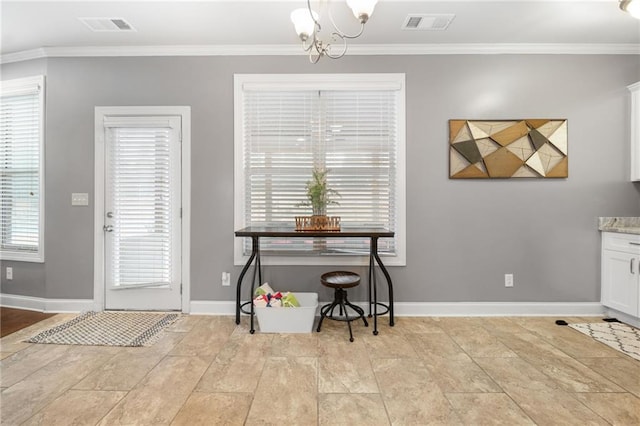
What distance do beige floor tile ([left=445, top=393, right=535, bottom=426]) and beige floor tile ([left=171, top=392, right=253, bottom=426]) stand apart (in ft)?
3.71

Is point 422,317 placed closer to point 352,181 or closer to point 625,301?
point 352,181

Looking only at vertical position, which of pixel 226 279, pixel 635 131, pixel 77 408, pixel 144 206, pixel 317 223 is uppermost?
pixel 635 131

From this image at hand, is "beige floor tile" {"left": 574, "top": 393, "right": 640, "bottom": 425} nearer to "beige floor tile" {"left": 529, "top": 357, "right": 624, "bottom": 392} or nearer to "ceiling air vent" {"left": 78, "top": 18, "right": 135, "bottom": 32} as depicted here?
"beige floor tile" {"left": 529, "top": 357, "right": 624, "bottom": 392}

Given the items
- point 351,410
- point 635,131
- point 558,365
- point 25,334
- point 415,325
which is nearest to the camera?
point 351,410

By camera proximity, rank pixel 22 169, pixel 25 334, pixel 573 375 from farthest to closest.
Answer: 1. pixel 22 169
2. pixel 25 334
3. pixel 573 375

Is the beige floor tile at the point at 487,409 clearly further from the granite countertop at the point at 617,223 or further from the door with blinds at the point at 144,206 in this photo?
the door with blinds at the point at 144,206

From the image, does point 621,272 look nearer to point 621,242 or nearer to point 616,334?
point 621,242

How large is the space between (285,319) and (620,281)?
3.02 m

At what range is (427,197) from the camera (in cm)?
341

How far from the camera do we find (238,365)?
93.5 inches

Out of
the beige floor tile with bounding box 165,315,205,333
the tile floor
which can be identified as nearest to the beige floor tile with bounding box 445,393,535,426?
the tile floor

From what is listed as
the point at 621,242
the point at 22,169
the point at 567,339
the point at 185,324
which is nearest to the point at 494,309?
the point at 567,339

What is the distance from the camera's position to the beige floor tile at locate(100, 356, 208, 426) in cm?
178

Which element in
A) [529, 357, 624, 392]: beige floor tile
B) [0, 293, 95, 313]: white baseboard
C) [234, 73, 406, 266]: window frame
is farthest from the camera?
[0, 293, 95, 313]: white baseboard
